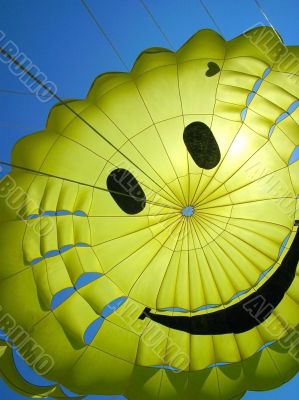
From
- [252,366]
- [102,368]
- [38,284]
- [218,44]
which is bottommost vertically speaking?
[252,366]

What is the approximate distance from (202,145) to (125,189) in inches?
47.0

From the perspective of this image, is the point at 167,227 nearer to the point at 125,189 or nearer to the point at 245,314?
the point at 125,189

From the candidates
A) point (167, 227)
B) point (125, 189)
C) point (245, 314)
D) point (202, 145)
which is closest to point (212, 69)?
point (202, 145)

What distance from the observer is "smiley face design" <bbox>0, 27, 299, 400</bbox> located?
5.98 meters

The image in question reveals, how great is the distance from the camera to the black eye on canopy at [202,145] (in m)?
6.36

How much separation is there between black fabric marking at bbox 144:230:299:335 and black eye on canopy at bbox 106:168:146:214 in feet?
4.68

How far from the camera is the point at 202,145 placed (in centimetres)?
653

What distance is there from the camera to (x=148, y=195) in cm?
665

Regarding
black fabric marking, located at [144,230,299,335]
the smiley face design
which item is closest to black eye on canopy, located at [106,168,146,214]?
the smiley face design

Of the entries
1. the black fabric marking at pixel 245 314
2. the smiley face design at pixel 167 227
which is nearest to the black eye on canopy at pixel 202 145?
the smiley face design at pixel 167 227

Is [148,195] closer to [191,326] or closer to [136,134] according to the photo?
[136,134]

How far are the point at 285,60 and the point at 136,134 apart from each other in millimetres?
Answer: 2039

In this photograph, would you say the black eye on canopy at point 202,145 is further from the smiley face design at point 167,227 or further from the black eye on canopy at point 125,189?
the black eye on canopy at point 125,189

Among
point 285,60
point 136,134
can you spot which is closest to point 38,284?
point 136,134
